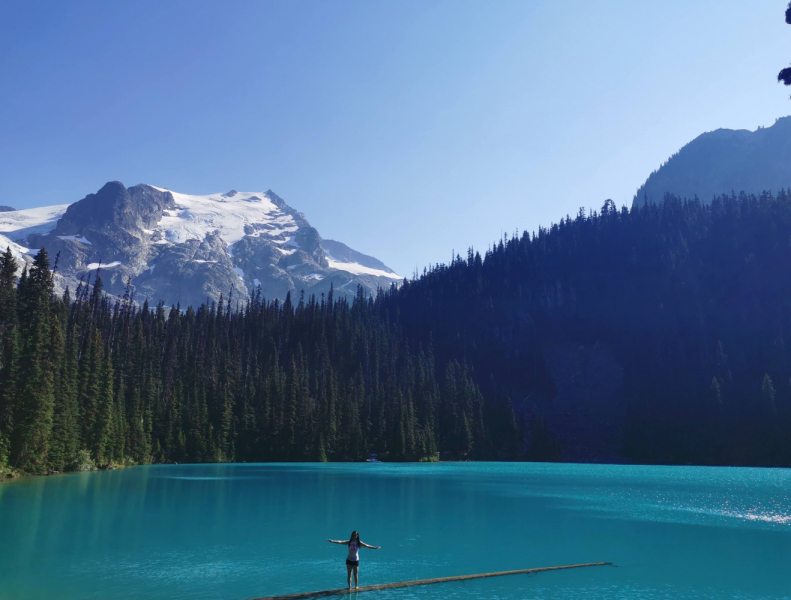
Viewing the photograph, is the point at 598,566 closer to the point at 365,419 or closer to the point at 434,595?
the point at 434,595

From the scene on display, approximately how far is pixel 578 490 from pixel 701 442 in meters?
117

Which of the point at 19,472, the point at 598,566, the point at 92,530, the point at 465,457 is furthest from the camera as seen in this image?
the point at 465,457

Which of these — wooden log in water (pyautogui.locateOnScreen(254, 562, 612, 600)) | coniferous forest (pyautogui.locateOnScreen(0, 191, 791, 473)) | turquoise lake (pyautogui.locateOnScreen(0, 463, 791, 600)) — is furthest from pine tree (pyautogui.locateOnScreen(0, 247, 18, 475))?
wooden log in water (pyautogui.locateOnScreen(254, 562, 612, 600))

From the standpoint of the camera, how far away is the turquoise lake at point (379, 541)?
86.0 ft

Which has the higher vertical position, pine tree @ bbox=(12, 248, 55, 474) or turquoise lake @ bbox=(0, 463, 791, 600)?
pine tree @ bbox=(12, 248, 55, 474)

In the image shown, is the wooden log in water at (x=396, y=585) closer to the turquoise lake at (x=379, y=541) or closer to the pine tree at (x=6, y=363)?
the turquoise lake at (x=379, y=541)

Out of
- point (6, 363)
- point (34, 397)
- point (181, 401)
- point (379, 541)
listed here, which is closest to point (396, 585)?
point (379, 541)

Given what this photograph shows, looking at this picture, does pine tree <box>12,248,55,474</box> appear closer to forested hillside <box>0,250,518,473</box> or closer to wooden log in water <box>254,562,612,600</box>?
forested hillside <box>0,250,518,473</box>

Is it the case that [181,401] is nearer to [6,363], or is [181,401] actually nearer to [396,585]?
[6,363]

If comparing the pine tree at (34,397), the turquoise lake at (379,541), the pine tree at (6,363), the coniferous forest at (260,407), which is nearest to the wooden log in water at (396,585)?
the turquoise lake at (379,541)

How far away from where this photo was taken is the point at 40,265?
87.8 meters

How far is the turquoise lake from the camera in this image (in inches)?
1032

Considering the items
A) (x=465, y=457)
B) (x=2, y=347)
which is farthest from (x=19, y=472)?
(x=465, y=457)

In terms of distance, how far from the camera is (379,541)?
37.2 metres
